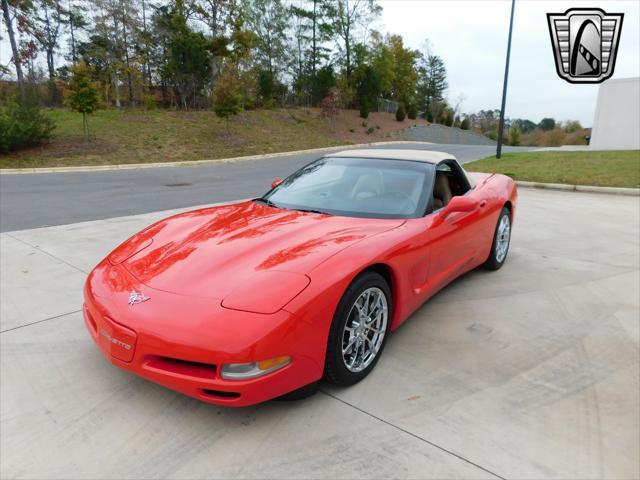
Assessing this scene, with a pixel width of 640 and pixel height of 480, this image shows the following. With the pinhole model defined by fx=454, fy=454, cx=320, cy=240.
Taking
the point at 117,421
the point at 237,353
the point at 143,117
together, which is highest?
the point at 143,117

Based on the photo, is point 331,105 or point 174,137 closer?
point 174,137

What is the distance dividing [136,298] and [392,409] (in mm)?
1438

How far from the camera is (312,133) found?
30.9 m

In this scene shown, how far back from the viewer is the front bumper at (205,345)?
202cm

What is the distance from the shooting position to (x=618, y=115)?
22.5 metres

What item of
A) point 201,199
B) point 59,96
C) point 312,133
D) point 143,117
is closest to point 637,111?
point 312,133

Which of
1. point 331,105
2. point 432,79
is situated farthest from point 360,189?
point 432,79

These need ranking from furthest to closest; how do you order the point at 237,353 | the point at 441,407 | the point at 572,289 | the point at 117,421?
the point at 572,289 < the point at 441,407 < the point at 117,421 < the point at 237,353

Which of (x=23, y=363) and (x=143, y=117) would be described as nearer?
(x=23, y=363)

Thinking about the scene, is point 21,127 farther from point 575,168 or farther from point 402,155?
point 575,168

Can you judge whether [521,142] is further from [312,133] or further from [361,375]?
[361,375]

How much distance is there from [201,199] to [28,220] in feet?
10.8

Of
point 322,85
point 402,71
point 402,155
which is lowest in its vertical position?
point 402,155

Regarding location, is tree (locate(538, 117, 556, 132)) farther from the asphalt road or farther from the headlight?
the headlight
